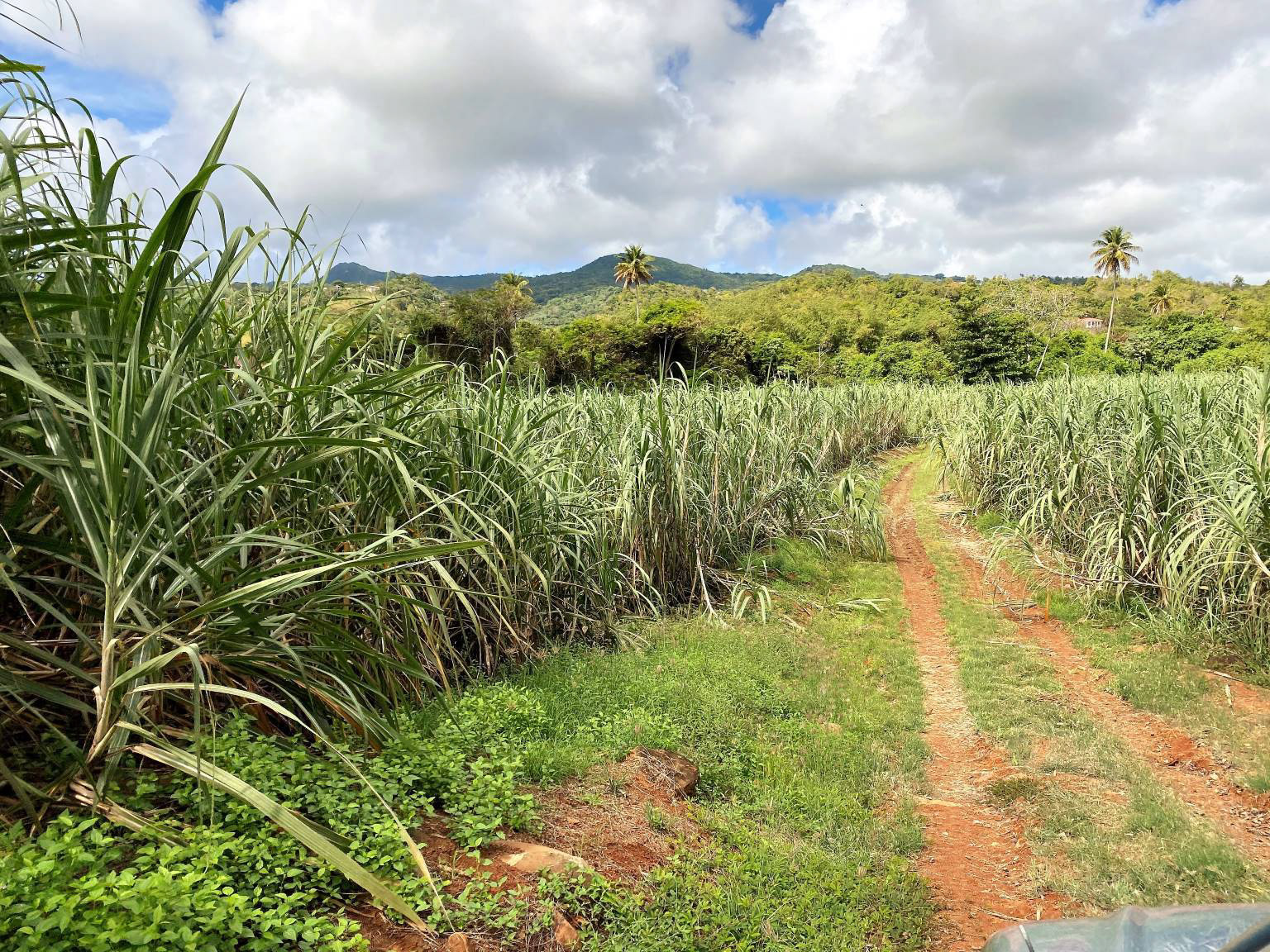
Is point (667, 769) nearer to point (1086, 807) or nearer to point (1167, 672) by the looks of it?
point (1086, 807)

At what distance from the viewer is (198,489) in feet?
8.37

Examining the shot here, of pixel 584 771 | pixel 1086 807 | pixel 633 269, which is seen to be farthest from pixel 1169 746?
pixel 633 269

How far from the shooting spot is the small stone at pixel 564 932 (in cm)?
227

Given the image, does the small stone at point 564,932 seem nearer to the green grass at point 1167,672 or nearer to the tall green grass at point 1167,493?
the green grass at point 1167,672

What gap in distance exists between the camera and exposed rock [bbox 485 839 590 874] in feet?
8.37

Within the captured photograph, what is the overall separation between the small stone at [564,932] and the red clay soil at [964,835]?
1.54 m

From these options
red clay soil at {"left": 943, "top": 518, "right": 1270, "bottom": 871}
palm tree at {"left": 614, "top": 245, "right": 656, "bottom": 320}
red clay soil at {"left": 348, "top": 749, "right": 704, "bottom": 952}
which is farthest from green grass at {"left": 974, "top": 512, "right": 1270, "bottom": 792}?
palm tree at {"left": 614, "top": 245, "right": 656, "bottom": 320}

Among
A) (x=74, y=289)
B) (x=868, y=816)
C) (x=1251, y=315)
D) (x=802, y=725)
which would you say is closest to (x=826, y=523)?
(x=802, y=725)

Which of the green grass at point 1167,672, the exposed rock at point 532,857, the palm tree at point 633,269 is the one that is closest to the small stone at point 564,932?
the exposed rock at point 532,857

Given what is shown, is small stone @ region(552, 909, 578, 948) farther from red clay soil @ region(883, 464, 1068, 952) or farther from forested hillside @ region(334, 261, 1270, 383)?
forested hillside @ region(334, 261, 1270, 383)

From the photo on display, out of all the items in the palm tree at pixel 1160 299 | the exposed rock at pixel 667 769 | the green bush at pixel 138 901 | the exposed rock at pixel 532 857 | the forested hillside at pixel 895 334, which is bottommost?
the exposed rock at pixel 667 769

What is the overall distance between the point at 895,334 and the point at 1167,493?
128 feet

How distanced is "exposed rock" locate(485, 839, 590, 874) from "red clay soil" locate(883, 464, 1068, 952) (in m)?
1.53

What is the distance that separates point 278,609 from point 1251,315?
5166 cm
